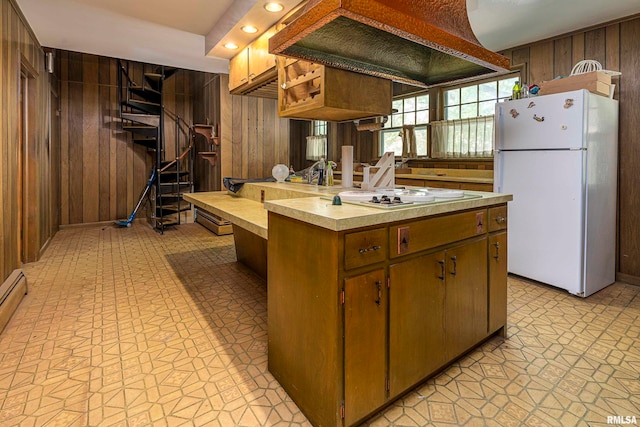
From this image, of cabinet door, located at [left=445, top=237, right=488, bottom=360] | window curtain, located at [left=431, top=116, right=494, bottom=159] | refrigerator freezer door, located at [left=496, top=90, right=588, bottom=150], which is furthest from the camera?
window curtain, located at [left=431, top=116, right=494, bottom=159]

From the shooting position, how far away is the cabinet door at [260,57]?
3167 millimetres

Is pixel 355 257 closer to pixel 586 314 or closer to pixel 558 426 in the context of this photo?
pixel 558 426

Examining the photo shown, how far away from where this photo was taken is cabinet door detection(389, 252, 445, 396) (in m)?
1.57

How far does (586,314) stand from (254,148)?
511cm

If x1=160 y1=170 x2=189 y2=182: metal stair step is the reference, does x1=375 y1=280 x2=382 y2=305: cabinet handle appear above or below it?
below

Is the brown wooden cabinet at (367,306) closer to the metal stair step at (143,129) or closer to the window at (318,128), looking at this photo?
the metal stair step at (143,129)

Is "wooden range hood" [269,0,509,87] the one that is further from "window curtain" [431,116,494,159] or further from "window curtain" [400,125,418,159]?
"window curtain" [400,125,418,159]

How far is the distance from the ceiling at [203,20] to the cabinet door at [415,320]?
2.34 meters

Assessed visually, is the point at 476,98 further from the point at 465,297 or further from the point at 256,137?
the point at 465,297

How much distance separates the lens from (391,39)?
77.1 inches

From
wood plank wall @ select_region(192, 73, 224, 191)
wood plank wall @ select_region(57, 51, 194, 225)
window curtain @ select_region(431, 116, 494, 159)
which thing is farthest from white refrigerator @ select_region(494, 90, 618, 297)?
wood plank wall @ select_region(57, 51, 194, 225)

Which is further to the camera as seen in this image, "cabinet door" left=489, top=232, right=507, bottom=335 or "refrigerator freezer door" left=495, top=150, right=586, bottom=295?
"refrigerator freezer door" left=495, top=150, right=586, bottom=295

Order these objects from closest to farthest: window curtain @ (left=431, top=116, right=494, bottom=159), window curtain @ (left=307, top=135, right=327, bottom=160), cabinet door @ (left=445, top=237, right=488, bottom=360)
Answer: cabinet door @ (left=445, top=237, right=488, bottom=360), window curtain @ (left=431, top=116, right=494, bottom=159), window curtain @ (left=307, top=135, right=327, bottom=160)

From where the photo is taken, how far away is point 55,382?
1.82m
